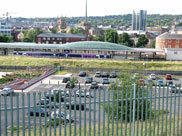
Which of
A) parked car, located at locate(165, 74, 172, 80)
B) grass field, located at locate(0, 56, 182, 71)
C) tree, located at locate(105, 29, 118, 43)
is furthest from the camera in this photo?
tree, located at locate(105, 29, 118, 43)

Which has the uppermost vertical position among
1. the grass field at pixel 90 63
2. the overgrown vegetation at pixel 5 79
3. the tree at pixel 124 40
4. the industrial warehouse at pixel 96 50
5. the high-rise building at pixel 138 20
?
the high-rise building at pixel 138 20

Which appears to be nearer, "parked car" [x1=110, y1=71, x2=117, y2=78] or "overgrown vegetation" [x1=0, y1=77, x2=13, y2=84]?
"overgrown vegetation" [x1=0, y1=77, x2=13, y2=84]

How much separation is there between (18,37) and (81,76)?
5883 cm

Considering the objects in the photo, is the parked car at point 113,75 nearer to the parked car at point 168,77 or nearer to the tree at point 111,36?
the parked car at point 168,77

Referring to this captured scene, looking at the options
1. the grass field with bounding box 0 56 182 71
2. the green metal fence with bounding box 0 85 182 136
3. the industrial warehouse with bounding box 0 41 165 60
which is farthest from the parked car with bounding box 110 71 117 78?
the green metal fence with bounding box 0 85 182 136

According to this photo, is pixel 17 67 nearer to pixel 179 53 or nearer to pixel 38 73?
pixel 38 73

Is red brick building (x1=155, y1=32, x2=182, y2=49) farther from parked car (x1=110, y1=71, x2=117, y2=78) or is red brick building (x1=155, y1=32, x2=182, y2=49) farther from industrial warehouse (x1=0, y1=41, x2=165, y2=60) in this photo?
parked car (x1=110, y1=71, x2=117, y2=78)

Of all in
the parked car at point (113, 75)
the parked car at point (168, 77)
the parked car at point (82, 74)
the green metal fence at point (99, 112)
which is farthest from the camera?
the parked car at point (82, 74)

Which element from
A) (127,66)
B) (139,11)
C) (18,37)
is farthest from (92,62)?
(139,11)

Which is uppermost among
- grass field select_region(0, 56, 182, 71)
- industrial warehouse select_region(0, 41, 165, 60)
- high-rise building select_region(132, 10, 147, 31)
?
high-rise building select_region(132, 10, 147, 31)

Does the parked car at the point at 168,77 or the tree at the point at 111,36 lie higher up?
the tree at the point at 111,36

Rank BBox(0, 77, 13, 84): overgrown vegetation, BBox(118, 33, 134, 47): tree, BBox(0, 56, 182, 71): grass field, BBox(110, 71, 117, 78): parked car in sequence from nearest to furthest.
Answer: BBox(0, 77, 13, 84): overgrown vegetation → BBox(110, 71, 117, 78): parked car → BBox(0, 56, 182, 71): grass field → BBox(118, 33, 134, 47): tree

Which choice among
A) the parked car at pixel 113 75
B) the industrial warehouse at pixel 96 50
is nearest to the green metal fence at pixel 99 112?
the parked car at pixel 113 75

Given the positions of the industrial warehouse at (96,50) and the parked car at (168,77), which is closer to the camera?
the parked car at (168,77)
